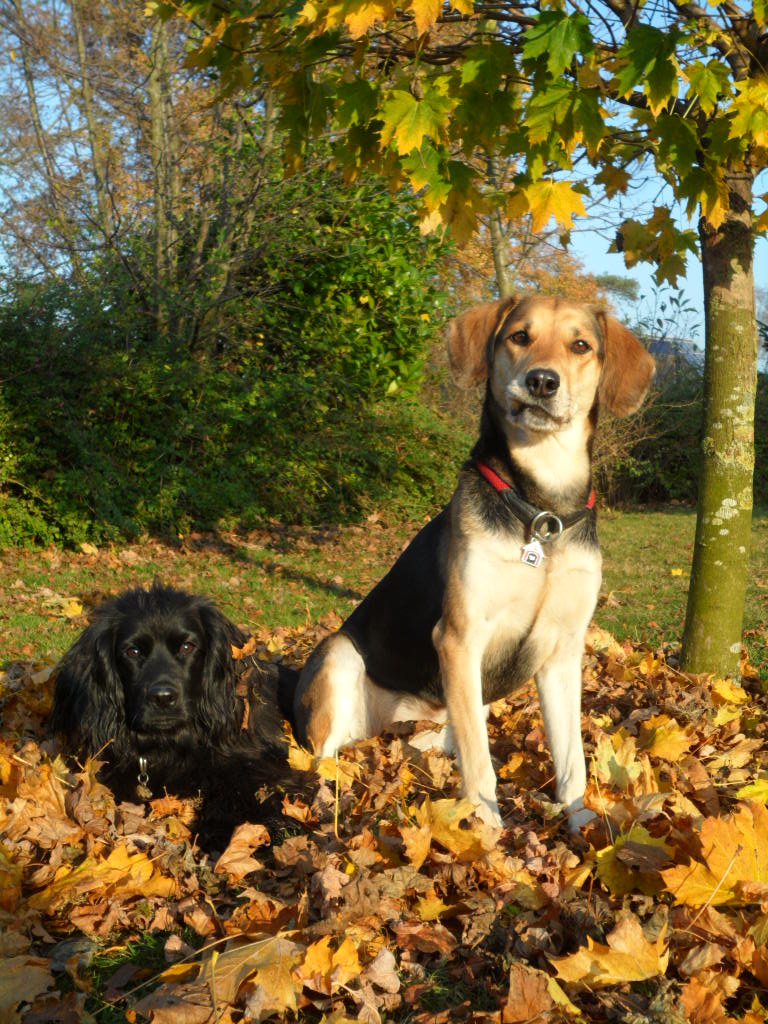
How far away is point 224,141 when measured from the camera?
1195 centimetres

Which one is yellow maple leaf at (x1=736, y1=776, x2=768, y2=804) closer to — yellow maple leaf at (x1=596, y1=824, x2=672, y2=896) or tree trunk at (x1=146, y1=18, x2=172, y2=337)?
yellow maple leaf at (x1=596, y1=824, x2=672, y2=896)

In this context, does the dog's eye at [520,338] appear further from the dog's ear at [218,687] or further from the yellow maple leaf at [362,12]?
the dog's ear at [218,687]

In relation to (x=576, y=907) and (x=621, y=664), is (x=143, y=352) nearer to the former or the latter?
(x=621, y=664)

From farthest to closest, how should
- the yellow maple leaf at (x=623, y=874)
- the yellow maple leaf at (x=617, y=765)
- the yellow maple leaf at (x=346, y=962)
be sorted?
1. the yellow maple leaf at (x=617, y=765)
2. the yellow maple leaf at (x=623, y=874)
3. the yellow maple leaf at (x=346, y=962)

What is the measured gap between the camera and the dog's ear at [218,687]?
390 cm

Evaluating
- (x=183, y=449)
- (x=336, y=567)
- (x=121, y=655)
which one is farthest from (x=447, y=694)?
(x=183, y=449)

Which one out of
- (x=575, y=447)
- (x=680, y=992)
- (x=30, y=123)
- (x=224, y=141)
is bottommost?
(x=680, y=992)

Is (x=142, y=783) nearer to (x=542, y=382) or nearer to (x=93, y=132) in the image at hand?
(x=542, y=382)

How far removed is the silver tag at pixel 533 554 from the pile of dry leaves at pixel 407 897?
0.77m

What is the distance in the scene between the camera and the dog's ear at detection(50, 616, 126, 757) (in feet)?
12.3

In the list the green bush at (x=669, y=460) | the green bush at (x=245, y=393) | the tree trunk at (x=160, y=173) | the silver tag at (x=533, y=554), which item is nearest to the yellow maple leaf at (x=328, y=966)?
the silver tag at (x=533, y=554)

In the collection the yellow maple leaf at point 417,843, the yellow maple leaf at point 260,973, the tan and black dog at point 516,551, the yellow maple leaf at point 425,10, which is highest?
the yellow maple leaf at point 425,10

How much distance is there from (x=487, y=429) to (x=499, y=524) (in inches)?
17.7

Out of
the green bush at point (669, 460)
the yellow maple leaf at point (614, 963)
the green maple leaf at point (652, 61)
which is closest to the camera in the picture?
the yellow maple leaf at point (614, 963)
